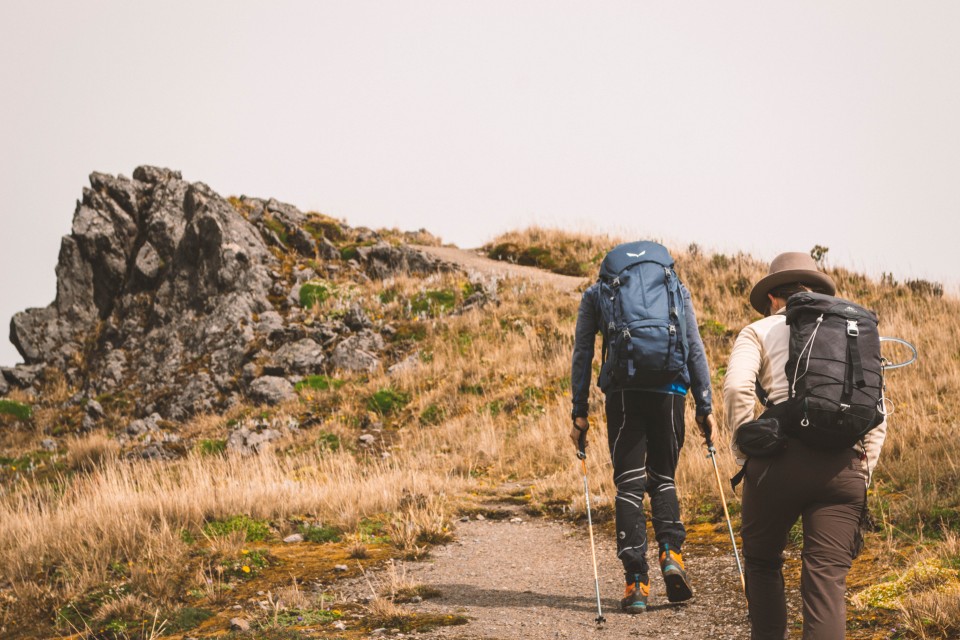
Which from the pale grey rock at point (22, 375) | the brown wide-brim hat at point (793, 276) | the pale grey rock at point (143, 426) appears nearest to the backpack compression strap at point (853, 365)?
the brown wide-brim hat at point (793, 276)

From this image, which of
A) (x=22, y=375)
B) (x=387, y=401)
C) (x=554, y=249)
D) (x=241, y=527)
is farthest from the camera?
(x=554, y=249)

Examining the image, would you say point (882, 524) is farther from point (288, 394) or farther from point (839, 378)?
point (288, 394)

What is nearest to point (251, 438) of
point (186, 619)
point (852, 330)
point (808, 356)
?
point (186, 619)

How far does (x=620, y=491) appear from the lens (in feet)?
16.2

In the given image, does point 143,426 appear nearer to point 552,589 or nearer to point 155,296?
point 155,296

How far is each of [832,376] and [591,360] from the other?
2271 mm

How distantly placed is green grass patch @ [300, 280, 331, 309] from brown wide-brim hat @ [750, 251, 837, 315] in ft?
53.3

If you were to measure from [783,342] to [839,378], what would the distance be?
12.7 inches

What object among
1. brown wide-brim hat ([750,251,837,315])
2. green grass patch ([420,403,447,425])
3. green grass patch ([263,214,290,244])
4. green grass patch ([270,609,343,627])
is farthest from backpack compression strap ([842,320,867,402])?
green grass patch ([263,214,290,244])

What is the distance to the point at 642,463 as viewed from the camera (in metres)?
4.96

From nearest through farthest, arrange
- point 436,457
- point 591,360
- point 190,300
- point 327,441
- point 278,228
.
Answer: point 591,360 < point 436,457 < point 327,441 < point 190,300 < point 278,228

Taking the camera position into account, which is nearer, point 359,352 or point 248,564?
point 248,564

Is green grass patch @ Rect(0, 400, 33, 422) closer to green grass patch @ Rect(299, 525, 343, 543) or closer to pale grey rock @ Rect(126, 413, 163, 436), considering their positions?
pale grey rock @ Rect(126, 413, 163, 436)

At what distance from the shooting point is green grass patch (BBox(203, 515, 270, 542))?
6.70m
